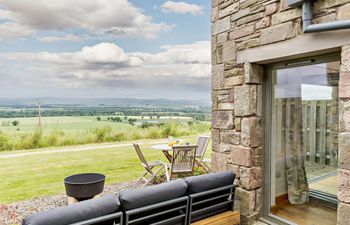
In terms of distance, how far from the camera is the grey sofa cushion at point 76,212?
5.58 ft

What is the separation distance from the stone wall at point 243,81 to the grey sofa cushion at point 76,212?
65.0 inches

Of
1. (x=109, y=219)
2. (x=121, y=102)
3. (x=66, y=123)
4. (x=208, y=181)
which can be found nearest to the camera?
(x=109, y=219)

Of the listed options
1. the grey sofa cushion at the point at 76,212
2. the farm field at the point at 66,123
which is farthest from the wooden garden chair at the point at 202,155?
the grey sofa cushion at the point at 76,212

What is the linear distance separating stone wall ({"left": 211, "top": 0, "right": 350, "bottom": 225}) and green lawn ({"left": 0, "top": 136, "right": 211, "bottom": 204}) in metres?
3.61

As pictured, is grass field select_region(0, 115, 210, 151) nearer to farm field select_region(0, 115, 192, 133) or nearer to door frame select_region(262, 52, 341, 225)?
farm field select_region(0, 115, 192, 133)

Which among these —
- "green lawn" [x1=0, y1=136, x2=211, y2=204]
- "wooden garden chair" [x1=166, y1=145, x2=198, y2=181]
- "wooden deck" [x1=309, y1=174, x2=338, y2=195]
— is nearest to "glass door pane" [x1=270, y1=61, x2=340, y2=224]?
"wooden deck" [x1=309, y1=174, x2=338, y2=195]

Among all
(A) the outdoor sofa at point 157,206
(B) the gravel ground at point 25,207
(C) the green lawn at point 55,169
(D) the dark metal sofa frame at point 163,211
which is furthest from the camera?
(C) the green lawn at point 55,169

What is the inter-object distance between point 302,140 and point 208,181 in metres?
1.28

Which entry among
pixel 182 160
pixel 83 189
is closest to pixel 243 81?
pixel 83 189

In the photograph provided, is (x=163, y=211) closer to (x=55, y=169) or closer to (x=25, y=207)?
(x=25, y=207)

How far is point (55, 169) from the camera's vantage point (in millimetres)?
6570

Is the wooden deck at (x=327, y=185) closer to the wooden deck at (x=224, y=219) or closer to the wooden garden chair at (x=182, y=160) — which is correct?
the wooden deck at (x=224, y=219)

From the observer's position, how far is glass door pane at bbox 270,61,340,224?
2602 mm

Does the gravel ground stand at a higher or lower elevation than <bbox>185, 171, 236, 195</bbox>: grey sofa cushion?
lower
